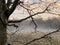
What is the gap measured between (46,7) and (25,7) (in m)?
0.46

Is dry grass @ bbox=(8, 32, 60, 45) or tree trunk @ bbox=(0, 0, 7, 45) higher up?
tree trunk @ bbox=(0, 0, 7, 45)

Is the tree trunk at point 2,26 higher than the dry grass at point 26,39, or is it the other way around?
the tree trunk at point 2,26

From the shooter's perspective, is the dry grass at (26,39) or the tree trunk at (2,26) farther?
the dry grass at (26,39)

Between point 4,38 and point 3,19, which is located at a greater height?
point 3,19

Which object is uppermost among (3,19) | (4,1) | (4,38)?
(4,1)

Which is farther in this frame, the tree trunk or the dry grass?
the dry grass

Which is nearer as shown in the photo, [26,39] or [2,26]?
[2,26]

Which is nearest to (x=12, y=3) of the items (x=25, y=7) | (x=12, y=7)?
(x=12, y=7)

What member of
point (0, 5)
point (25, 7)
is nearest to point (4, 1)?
point (0, 5)

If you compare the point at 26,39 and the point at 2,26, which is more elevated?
the point at 2,26

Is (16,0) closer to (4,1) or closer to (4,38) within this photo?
(4,1)

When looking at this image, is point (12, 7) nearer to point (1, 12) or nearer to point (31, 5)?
point (1, 12)

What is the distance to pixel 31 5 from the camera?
5.52m

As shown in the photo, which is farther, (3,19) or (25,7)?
(25,7)
